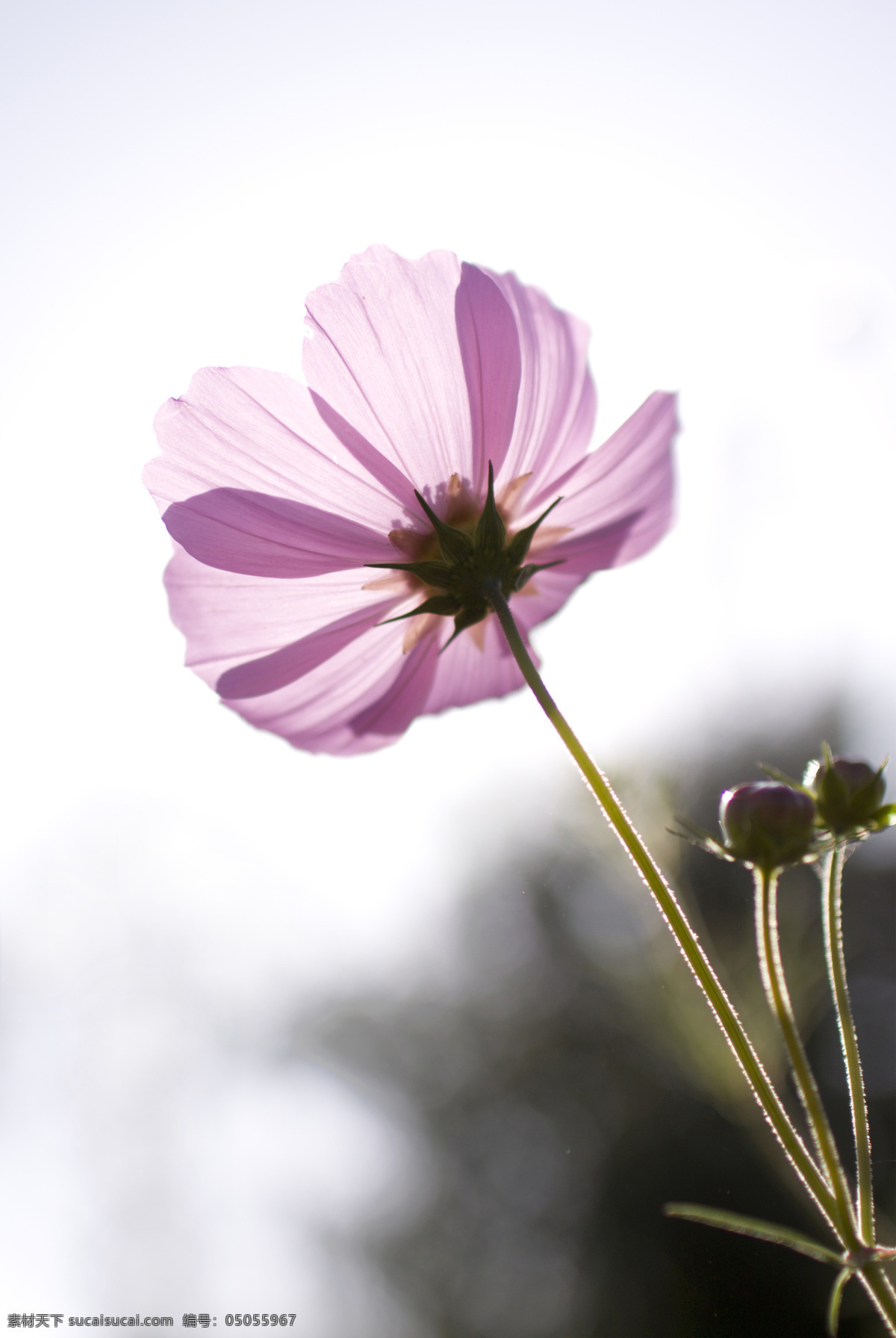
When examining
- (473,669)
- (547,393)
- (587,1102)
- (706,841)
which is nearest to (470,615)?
(473,669)

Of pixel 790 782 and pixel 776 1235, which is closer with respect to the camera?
pixel 776 1235

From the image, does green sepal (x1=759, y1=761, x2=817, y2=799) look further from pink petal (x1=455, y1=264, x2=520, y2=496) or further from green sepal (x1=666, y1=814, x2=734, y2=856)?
pink petal (x1=455, y1=264, x2=520, y2=496)

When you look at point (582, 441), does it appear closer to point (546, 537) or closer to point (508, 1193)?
point (546, 537)

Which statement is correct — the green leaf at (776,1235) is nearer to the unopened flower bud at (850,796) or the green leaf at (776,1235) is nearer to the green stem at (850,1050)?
the green stem at (850,1050)

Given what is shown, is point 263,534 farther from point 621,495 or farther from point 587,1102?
point 587,1102

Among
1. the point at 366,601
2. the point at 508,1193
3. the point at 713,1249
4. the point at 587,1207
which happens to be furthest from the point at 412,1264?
the point at 366,601

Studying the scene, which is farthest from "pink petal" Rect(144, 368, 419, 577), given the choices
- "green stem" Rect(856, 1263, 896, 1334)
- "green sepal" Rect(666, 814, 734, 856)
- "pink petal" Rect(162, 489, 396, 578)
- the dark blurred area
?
the dark blurred area

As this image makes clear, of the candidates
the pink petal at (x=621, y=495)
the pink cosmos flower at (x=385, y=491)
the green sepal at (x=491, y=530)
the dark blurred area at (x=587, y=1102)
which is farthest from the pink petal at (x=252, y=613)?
the dark blurred area at (x=587, y=1102)
